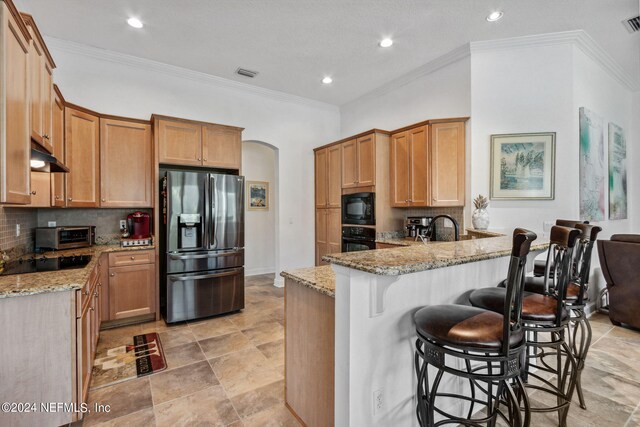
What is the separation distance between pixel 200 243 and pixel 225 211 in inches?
18.5

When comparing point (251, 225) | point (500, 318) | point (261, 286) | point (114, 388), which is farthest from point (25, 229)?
point (500, 318)

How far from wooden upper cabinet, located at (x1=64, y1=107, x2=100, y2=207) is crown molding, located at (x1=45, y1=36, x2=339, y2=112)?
86 centimetres

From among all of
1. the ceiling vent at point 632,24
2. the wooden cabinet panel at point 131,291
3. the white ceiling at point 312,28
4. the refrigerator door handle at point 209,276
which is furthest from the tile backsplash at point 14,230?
the ceiling vent at point 632,24

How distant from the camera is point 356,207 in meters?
4.52

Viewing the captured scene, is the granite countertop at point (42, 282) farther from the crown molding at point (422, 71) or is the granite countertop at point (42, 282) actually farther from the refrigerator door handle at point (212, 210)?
the crown molding at point (422, 71)

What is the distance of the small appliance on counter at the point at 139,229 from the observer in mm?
3604

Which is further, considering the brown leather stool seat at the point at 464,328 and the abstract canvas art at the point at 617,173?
the abstract canvas art at the point at 617,173

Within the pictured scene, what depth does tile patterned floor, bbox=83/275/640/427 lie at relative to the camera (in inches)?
77.5

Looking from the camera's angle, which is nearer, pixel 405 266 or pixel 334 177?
pixel 405 266

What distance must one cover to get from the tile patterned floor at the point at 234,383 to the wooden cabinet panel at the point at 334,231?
1.78 meters

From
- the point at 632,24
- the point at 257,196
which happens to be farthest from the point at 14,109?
the point at 632,24

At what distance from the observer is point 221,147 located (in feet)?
13.2

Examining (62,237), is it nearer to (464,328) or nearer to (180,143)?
(180,143)

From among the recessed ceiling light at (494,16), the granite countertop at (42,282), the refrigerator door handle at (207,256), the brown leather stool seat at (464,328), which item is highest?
the recessed ceiling light at (494,16)
